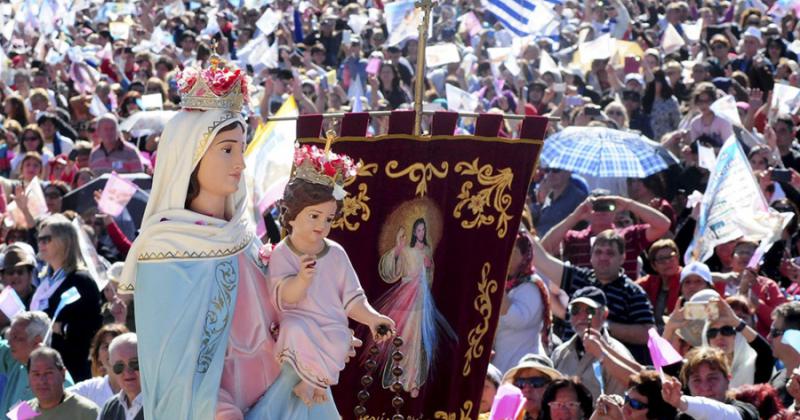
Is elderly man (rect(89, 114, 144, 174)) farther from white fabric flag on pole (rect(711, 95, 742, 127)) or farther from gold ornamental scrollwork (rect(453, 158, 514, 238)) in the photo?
gold ornamental scrollwork (rect(453, 158, 514, 238))

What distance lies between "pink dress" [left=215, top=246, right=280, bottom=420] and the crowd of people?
2.92 feet

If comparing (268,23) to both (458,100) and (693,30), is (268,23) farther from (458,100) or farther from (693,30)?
(458,100)

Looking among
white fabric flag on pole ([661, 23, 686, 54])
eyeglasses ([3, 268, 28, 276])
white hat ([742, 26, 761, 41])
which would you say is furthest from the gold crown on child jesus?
white fabric flag on pole ([661, 23, 686, 54])

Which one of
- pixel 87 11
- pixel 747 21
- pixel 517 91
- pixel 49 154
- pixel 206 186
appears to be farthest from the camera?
pixel 87 11

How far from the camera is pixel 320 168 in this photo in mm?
6949

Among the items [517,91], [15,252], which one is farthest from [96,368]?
[517,91]

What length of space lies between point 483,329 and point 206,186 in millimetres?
2068

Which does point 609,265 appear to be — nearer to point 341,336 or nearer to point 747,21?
point 341,336

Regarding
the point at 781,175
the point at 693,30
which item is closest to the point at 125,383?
the point at 781,175

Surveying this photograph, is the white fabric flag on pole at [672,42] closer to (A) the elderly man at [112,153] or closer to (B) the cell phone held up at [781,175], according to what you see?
(A) the elderly man at [112,153]

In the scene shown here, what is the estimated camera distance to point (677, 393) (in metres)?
8.79

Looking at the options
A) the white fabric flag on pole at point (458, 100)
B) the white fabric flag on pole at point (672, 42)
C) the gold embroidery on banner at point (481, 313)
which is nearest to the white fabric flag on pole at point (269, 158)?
the gold embroidery on banner at point (481, 313)

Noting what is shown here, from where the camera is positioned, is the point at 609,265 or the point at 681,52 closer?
the point at 609,265

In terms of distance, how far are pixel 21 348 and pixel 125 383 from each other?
2010mm
